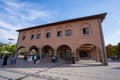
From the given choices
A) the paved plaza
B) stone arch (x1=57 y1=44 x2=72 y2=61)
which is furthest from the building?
the paved plaza

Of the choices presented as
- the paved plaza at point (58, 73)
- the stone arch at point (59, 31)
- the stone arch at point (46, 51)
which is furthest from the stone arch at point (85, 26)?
the stone arch at point (46, 51)

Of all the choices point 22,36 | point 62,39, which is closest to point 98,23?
point 62,39

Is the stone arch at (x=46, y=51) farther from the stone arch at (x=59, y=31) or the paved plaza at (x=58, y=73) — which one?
the paved plaza at (x=58, y=73)

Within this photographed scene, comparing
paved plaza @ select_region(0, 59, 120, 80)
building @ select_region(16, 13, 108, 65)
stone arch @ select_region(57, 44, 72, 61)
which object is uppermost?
building @ select_region(16, 13, 108, 65)

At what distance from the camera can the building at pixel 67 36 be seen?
17.1m

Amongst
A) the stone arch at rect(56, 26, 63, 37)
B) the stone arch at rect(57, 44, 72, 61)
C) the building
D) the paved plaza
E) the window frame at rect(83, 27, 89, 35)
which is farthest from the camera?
the stone arch at rect(57, 44, 72, 61)

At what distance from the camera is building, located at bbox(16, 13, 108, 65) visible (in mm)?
17094

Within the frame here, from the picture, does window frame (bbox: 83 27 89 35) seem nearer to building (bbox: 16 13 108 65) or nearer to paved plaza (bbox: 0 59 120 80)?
building (bbox: 16 13 108 65)

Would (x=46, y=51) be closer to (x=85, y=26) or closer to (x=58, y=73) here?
(x=85, y=26)

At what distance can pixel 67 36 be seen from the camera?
19.6m

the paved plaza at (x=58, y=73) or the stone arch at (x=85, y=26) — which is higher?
the stone arch at (x=85, y=26)

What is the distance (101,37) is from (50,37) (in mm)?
10398

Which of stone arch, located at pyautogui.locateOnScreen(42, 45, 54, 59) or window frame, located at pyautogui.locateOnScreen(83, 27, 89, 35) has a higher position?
window frame, located at pyautogui.locateOnScreen(83, 27, 89, 35)

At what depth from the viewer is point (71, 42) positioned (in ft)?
61.5
